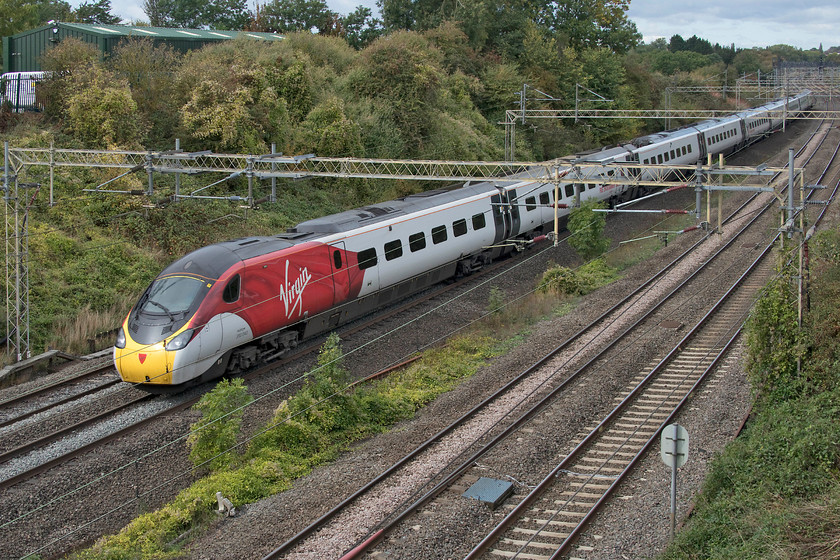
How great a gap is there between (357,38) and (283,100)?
25561mm

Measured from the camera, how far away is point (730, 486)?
12.6 m

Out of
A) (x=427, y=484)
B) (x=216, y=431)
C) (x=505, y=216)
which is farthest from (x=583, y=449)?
(x=505, y=216)

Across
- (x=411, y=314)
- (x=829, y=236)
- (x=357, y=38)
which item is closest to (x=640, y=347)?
(x=829, y=236)


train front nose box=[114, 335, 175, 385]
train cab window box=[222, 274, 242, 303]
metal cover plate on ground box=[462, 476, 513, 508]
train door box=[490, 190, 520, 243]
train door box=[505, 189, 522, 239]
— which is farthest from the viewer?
train door box=[505, 189, 522, 239]

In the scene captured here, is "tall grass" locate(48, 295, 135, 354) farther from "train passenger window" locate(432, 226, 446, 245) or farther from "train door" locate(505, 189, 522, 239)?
"train door" locate(505, 189, 522, 239)

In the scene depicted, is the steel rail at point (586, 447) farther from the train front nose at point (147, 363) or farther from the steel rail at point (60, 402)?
the steel rail at point (60, 402)

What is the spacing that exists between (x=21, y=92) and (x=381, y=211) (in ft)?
65.1

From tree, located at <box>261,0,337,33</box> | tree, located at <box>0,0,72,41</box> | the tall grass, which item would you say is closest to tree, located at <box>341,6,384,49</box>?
tree, located at <box>261,0,337,33</box>

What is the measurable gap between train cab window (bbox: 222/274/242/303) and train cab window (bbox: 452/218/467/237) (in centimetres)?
940

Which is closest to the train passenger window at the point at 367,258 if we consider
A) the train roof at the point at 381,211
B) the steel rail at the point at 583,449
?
the train roof at the point at 381,211

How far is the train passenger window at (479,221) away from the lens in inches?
1041

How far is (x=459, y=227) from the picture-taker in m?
25.7

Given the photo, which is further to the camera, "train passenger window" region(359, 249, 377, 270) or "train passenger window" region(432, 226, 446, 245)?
"train passenger window" region(432, 226, 446, 245)

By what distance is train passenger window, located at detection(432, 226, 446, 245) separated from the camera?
24.5 meters
